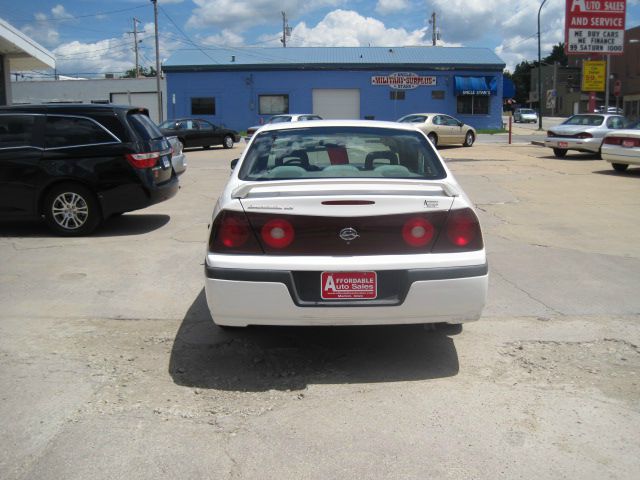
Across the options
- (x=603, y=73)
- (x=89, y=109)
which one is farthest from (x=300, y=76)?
(x=89, y=109)

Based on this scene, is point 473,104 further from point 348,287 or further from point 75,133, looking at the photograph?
point 348,287

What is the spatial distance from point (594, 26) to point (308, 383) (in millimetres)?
27135

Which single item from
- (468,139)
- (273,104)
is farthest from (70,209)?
(273,104)

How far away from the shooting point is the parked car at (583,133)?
20.4 metres

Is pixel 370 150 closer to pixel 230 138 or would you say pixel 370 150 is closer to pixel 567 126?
pixel 567 126

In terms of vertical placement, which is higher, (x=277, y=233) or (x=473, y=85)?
(x=473, y=85)

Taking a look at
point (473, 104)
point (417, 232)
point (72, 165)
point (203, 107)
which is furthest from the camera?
point (473, 104)

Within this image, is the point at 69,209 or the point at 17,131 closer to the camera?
the point at 69,209

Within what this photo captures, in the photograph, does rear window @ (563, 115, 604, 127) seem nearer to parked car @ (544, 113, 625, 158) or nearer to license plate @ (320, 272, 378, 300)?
parked car @ (544, 113, 625, 158)

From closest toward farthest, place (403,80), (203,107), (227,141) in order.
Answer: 1. (227,141)
2. (403,80)
3. (203,107)

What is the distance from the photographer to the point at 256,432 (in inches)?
140

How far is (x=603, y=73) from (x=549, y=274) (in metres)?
27.1

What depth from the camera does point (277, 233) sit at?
4137 mm

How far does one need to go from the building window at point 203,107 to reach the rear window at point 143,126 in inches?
1350
